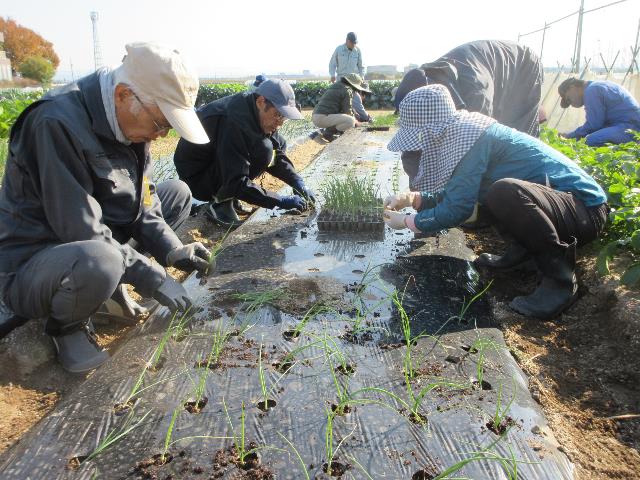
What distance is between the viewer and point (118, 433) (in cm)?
137

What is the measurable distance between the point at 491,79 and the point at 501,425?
2.71 m

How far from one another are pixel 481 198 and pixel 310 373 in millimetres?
1342

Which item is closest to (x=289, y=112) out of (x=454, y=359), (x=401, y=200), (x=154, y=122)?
(x=401, y=200)

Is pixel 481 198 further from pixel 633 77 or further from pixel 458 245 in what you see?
pixel 633 77

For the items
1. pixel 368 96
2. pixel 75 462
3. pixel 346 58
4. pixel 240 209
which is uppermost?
pixel 75 462

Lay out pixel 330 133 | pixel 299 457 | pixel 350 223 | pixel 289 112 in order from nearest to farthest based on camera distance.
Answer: pixel 299 457
pixel 289 112
pixel 350 223
pixel 330 133

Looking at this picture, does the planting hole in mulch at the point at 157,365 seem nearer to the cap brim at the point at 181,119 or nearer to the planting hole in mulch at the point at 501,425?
the cap brim at the point at 181,119

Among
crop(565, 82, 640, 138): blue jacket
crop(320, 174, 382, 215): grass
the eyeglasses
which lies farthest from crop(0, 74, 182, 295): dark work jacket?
crop(565, 82, 640, 138): blue jacket

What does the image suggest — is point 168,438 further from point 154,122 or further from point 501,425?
point 154,122

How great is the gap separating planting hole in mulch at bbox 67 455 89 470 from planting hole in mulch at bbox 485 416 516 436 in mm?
1057

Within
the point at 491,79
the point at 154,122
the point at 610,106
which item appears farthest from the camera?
the point at 610,106

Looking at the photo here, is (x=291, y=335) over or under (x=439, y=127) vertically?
under

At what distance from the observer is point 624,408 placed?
162cm

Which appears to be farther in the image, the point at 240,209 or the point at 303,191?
the point at 240,209
